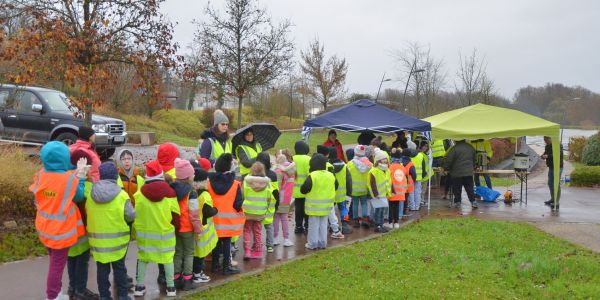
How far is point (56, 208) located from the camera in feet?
16.9

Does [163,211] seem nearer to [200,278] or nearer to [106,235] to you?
[106,235]

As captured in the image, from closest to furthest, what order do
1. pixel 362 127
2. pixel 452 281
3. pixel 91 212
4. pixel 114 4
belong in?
pixel 91 212 → pixel 452 281 → pixel 114 4 → pixel 362 127

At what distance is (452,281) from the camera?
6.54m

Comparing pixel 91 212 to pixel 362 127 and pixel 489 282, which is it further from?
pixel 362 127

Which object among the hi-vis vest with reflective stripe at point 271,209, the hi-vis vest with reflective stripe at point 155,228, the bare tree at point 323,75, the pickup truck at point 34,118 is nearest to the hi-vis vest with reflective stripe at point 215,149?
the hi-vis vest with reflective stripe at point 271,209

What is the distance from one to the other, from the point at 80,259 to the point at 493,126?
10417mm

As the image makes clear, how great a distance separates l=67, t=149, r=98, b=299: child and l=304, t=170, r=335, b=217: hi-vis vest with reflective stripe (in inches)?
139

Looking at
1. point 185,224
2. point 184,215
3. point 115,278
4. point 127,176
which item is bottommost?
point 115,278

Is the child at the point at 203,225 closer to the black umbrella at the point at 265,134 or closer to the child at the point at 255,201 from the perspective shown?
the child at the point at 255,201

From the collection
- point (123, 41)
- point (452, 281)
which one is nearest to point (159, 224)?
point (452, 281)

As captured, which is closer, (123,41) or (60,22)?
(60,22)

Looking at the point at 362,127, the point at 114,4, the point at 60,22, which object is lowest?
the point at 362,127

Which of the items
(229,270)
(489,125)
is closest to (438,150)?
(489,125)

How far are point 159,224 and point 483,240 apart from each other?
232 inches
